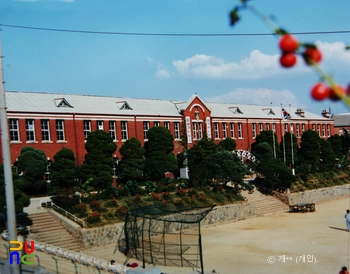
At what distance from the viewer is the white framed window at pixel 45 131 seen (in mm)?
36175

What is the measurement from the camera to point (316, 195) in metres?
43.3

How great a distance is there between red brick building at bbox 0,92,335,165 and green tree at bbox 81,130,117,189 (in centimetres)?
363

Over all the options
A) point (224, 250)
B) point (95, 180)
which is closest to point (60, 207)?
point (95, 180)

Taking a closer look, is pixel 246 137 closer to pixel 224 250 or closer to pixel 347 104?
pixel 224 250

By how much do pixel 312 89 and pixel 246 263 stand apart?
1872cm

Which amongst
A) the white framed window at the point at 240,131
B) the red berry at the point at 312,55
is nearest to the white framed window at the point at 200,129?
the white framed window at the point at 240,131

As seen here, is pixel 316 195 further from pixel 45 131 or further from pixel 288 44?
pixel 288 44

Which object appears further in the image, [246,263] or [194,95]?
[194,95]

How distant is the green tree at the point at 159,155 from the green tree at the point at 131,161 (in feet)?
4.27

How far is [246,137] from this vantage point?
180 ft

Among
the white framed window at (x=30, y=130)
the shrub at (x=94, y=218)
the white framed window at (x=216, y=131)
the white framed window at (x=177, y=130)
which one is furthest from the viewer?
the white framed window at (x=216, y=131)

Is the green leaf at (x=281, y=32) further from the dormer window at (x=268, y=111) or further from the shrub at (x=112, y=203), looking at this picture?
the dormer window at (x=268, y=111)

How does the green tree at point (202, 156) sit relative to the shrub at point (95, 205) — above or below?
above

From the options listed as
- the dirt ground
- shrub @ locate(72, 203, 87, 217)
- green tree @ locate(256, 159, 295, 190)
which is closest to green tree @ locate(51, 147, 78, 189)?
shrub @ locate(72, 203, 87, 217)
